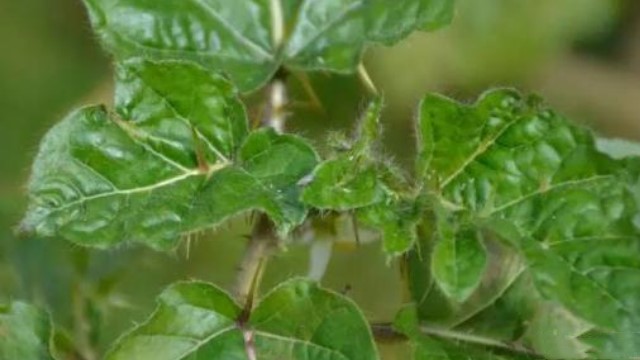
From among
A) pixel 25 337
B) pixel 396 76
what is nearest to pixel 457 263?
pixel 25 337

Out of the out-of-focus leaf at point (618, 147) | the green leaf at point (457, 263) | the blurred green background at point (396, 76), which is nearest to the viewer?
the green leaf at point (457, 263)

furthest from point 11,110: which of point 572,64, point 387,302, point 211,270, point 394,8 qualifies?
point 394,8

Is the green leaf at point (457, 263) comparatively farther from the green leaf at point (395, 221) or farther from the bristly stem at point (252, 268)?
the bristly stem at point (252, 268)

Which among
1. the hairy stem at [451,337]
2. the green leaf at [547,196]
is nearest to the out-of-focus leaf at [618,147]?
the green leaf at [547,196]

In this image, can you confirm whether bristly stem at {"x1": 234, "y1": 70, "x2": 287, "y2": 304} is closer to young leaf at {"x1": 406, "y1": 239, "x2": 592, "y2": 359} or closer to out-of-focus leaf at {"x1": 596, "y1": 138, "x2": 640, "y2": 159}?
young leaf at {"x1": 406, "y1": 239, "x2": 592, "y2": 359}

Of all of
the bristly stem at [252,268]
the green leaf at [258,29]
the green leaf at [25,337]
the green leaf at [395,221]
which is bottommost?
the green leaf at [25,337]
